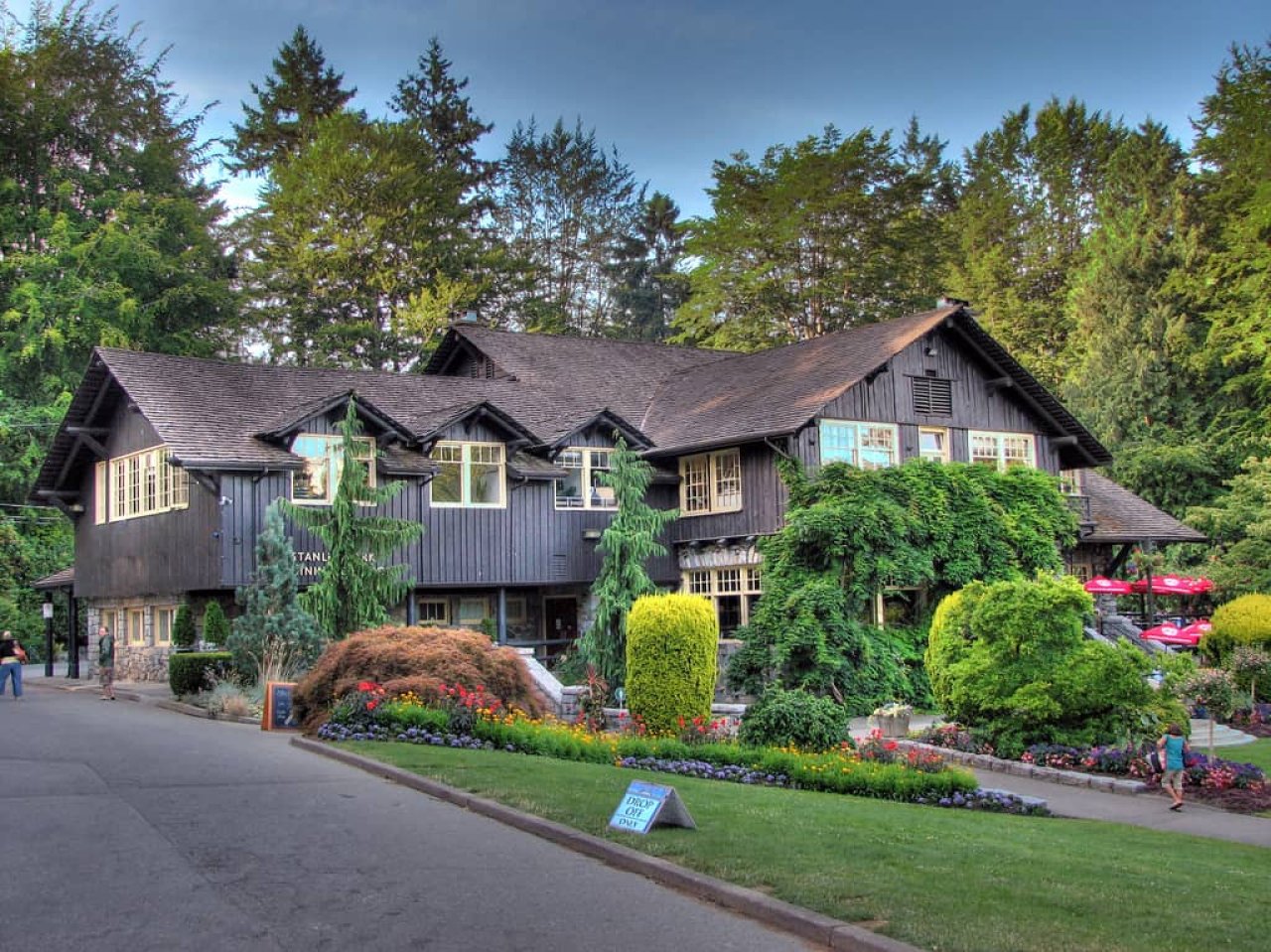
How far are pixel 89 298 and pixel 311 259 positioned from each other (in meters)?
7.91

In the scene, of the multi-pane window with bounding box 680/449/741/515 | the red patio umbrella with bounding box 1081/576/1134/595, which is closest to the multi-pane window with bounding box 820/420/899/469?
the multi-pane window with bounding box 680/449/741/515

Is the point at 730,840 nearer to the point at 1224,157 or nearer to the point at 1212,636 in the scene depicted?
the point at 1212,636

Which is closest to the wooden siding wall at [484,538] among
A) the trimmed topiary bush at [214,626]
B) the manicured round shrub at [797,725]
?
the trimmed topiary bush at [214,626]

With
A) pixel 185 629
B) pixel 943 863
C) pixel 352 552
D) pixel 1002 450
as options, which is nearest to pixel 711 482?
pixel 1002 450

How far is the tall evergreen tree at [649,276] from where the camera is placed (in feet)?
206

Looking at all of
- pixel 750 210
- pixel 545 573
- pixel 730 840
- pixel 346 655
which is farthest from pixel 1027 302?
pixel 730 840

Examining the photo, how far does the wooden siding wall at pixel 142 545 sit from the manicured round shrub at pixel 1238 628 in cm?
2136

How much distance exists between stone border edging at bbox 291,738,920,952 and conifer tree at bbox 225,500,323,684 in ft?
32.0

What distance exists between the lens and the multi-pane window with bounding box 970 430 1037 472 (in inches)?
1262

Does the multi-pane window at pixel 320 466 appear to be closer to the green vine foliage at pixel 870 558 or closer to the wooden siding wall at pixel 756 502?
the wooden siding wall at pixel 756 502

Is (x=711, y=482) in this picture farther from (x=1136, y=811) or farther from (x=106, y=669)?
(x=1136, y=811)

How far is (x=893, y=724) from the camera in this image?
70.6 feet

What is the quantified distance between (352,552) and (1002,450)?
56.2 ft

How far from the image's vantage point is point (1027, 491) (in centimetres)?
2975
